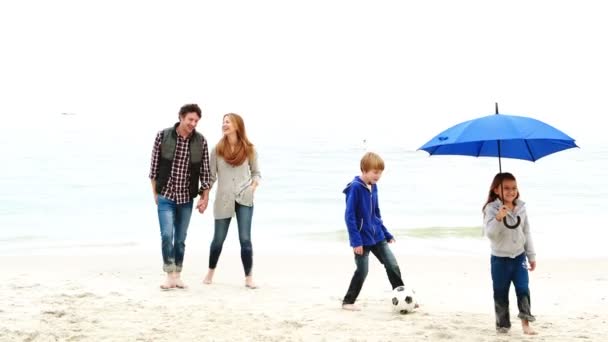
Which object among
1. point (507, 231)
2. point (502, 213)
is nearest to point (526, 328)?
point (507, 231)

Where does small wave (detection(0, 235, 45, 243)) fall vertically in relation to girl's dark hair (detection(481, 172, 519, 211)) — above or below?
below

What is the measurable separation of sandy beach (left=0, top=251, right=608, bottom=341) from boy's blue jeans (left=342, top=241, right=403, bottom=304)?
19 centimetres

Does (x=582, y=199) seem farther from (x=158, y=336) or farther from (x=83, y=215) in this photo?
(x=158, y=336)

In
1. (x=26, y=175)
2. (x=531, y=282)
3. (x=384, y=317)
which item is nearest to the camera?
(x=384, y=317)

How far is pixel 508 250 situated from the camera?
5.20 meters

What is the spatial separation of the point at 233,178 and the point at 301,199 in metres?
14.3

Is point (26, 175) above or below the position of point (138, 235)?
above

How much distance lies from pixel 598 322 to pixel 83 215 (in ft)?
44.0

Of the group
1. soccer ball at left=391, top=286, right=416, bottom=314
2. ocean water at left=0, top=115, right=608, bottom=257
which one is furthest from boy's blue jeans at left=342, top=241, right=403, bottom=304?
ocean water at left=0, top=115, right=608, bottom=257

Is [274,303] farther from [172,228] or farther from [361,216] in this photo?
[361,216]

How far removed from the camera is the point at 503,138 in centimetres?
483

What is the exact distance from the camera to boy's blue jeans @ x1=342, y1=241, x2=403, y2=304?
6055 millimetres

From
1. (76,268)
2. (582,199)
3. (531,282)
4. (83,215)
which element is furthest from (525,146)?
(582,199)

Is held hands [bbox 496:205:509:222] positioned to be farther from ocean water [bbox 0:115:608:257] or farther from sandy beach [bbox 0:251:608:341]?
ocean water [bbox 0:115:608:257]
